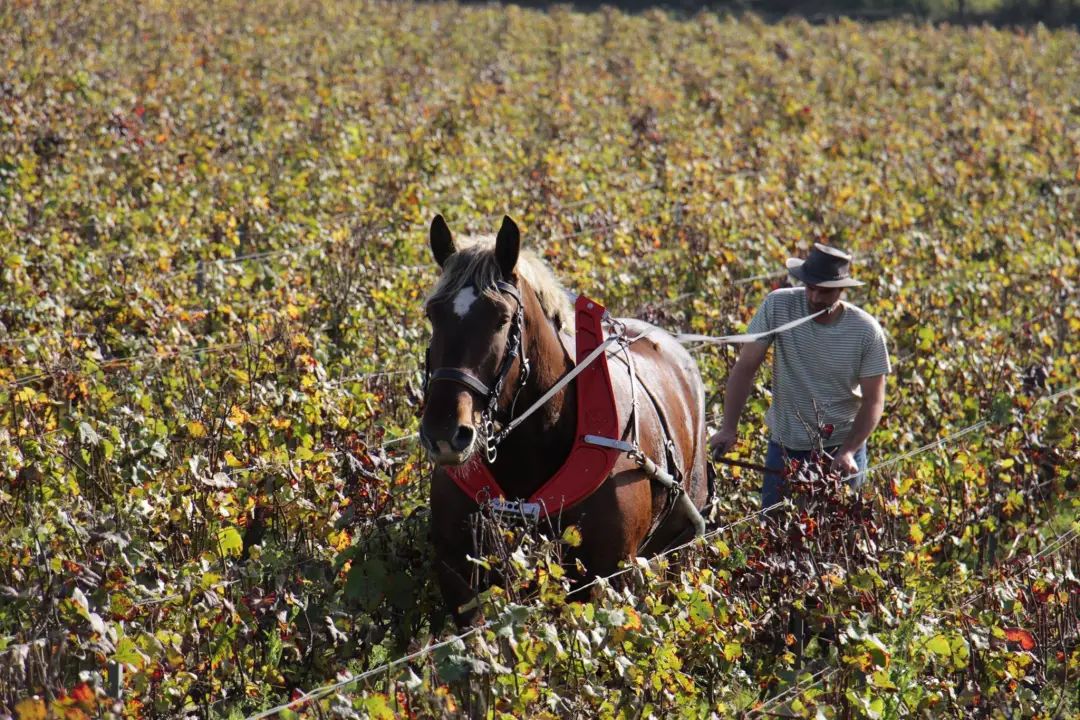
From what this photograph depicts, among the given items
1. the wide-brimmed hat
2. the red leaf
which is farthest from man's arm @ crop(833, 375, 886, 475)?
the red leaf

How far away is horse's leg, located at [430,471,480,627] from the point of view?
4.37m

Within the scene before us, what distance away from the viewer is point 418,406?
6.73 meters

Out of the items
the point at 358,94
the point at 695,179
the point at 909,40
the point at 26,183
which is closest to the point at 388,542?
the point at 26,183

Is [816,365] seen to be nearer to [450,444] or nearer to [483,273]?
[483,273]

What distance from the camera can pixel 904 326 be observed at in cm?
859

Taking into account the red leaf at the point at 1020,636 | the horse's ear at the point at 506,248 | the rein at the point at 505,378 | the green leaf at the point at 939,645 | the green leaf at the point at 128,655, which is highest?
the horse's ear at the point at 506,248

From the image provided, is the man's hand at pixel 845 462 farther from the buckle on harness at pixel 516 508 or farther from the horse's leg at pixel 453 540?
the horse's leg at pixel 453 540

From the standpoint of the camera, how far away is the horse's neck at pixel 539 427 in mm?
4312

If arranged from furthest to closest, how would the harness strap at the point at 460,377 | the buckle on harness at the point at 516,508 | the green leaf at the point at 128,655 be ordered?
the buckle on harness at the point at 516,508 < the harness strap at the point at 460,377 < the green leaf at the point at 128,655

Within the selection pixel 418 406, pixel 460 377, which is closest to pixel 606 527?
pixel 460 377

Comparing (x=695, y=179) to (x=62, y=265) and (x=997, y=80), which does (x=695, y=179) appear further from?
(x=997, y=80)

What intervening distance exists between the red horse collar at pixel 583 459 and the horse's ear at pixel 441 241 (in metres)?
0.53

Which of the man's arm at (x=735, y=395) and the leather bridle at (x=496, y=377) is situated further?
the man's arm at (x=735, y=395)

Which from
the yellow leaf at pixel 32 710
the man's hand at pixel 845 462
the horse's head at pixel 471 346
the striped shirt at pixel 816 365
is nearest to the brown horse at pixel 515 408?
the horse's head at pixel 471 346
